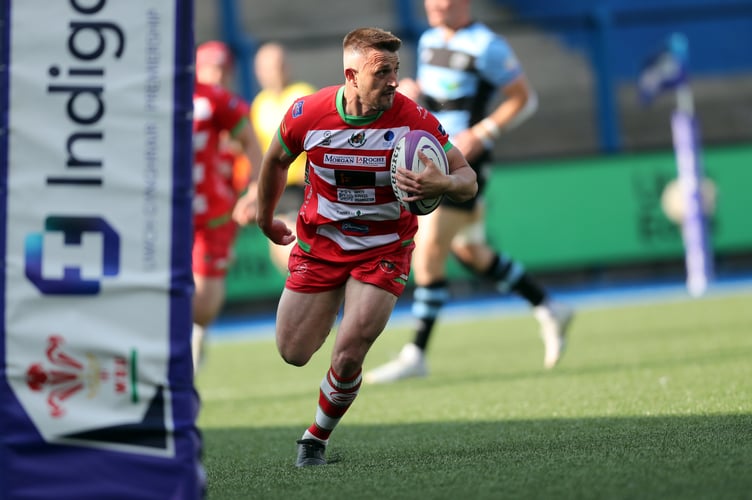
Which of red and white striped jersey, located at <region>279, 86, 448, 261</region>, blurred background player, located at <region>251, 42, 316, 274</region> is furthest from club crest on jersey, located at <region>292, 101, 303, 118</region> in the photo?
blurred background player, located at <region>251, 42, 316, 274</region>

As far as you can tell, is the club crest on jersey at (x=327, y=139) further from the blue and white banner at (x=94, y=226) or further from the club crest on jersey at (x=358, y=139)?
the blue and white banner at (x=94, y=226)

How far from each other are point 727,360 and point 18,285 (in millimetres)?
5056

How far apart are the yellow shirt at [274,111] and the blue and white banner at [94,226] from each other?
679 cm

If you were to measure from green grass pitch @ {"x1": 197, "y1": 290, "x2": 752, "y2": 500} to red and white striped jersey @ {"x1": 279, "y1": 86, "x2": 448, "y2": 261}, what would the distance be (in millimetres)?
873

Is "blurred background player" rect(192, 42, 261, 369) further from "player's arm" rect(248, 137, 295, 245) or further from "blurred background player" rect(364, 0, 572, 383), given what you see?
"player's arm" rect(248, 137, 295, 245)

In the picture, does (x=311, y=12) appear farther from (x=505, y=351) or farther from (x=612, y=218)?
(x=505, y=351)

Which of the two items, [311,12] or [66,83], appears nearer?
[66,83]

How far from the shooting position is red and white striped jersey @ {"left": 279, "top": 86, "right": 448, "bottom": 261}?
494 centimetres

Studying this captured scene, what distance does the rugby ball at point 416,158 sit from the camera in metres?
4.69

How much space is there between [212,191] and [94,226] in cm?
445

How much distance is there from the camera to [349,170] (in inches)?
197

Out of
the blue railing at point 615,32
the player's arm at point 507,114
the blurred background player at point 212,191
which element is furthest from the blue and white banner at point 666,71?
the blurred background player at point 212,191

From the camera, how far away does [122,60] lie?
3609 millimetres

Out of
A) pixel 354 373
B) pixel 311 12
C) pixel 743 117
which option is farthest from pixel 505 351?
pixel 311 12
